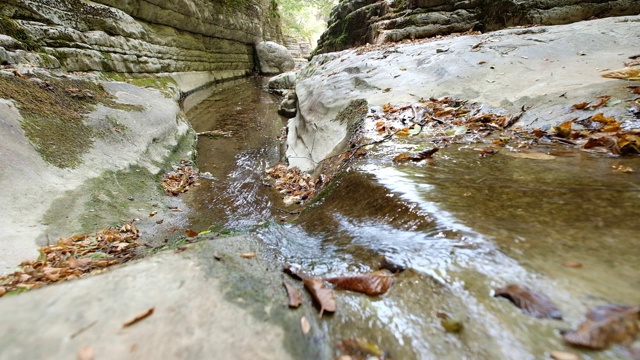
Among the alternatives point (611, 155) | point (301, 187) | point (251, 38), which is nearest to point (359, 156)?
point (301, 187)

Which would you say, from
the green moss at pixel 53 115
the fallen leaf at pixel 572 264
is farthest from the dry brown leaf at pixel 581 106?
the green moss at pixel 53 115

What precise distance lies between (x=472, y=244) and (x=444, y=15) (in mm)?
10135

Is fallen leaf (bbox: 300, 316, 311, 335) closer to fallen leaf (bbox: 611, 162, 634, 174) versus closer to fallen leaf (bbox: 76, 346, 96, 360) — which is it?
fallen leaf (bbox: 76, 346, 96, 360)

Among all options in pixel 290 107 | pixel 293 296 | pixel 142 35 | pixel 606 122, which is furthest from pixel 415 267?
pixel 142 35

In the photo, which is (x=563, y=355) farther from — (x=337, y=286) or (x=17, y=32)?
(x=17, y=32)

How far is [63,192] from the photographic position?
3.45 m

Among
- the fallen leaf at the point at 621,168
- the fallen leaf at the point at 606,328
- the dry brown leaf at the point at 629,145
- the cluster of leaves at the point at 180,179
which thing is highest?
the dry brown leaf at the point at 629,145

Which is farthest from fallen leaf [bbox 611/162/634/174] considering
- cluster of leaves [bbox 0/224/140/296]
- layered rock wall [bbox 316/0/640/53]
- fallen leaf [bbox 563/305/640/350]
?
layered rock wall [bbox 316/0/640/53]

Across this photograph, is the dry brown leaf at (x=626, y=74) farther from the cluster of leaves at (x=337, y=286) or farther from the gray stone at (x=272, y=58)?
the gray stone at (x=272, y=58)

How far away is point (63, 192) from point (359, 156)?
11.5 feet

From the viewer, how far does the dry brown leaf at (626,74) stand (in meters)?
3.03

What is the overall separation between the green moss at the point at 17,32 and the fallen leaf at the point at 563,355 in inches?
374

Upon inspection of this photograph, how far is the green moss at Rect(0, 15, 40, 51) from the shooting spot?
610 centimetres

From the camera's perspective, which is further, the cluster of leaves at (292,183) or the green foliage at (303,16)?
the green foliage at (303,16)
